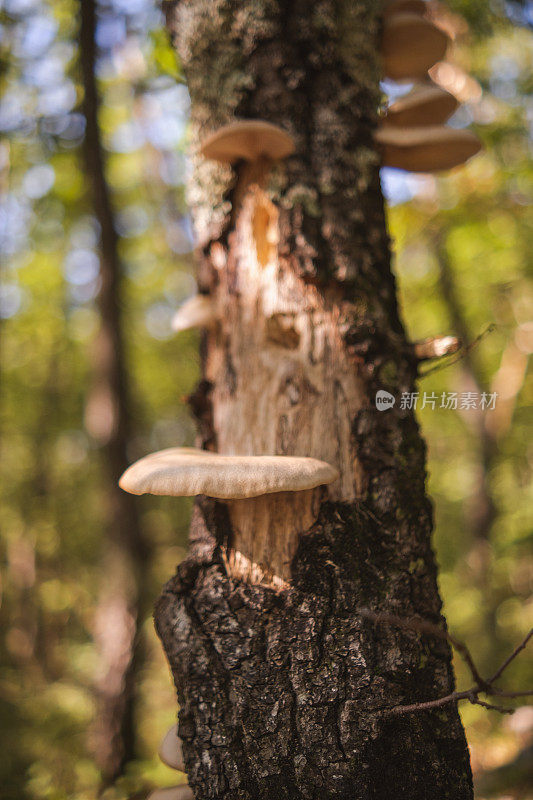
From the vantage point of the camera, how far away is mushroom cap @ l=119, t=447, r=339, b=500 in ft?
4.71

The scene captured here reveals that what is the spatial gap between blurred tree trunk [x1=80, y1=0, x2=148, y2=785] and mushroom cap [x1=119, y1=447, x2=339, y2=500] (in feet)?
13.0

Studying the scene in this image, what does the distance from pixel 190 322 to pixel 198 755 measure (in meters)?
1.48

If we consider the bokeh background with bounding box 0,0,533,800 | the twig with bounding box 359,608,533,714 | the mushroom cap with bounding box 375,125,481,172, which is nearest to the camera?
the twig with bounding box 359,608,533,714

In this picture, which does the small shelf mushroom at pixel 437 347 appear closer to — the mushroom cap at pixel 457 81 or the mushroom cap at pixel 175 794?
the mushroom cap at pixel 175 794

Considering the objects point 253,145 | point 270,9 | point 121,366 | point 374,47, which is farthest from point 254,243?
point 121,366

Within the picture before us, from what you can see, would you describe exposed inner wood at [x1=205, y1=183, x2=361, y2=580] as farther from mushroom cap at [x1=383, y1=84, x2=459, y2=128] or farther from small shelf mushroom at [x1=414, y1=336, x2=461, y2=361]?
mushroom cap at [x1=383, y1=84, x2=459, y2=128]

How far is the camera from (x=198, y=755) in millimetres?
1529

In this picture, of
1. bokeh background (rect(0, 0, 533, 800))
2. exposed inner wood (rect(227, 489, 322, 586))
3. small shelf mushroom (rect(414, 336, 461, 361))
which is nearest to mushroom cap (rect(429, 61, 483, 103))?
bokeh background (rect(0, 0, 533, 800))

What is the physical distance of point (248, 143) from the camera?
1.89 metres

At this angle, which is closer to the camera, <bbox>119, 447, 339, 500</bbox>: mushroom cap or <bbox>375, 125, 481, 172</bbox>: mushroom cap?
<bbox>119, 447, 339, 500</bbox>: mushroom cap

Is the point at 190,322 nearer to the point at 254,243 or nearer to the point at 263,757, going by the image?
the point at 254,243

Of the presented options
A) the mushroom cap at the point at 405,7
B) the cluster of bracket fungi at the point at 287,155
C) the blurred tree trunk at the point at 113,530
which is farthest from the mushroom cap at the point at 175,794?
the blurred tree trunk at the point at 113,530

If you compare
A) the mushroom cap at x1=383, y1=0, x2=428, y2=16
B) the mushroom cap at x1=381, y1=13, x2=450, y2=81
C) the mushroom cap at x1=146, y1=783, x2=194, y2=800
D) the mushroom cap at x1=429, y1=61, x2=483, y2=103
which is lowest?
the mushroom cap at x1=146, y1=783, x2=194, y2=800

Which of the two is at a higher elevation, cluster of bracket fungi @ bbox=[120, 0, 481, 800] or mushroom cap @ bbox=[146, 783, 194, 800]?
cluster of bracket fungi @ bbox=[120, 0, 481, 800]
